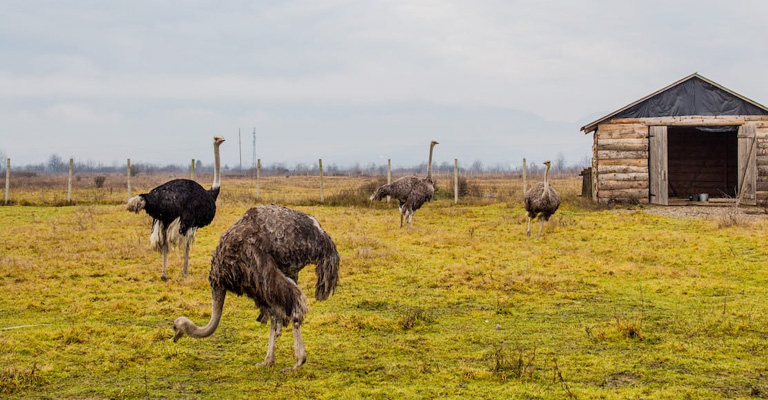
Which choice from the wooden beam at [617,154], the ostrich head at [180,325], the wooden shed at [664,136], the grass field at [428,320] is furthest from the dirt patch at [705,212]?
the ostrich head at [180,325]

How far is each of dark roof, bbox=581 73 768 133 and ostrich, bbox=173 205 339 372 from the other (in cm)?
2121

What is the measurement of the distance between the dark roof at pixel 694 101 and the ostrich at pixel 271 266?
21.2 metres

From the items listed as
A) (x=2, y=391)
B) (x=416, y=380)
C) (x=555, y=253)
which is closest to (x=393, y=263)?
(x=555, y=253)

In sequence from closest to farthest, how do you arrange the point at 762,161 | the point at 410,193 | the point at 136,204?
the point at 136,204 < the point at 410,193 < the point at 762,161

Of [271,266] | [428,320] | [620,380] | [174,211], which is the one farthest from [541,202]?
[271,266]

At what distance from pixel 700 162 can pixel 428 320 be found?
2715cm

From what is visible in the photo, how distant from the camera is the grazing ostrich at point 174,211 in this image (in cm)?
1260

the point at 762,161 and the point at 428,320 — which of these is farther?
the point at 762,161

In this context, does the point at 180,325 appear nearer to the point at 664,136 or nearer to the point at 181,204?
the point at 181,204

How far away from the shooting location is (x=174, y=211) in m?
12.8

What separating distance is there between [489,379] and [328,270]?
2.20 metres

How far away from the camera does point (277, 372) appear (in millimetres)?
7551

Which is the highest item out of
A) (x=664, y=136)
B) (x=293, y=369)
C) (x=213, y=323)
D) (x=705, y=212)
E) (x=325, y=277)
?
(x=664, y=136)

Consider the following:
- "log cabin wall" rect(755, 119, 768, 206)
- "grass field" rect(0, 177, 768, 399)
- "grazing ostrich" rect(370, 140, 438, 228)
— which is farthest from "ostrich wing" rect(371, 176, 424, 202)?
"log cabin wall" rect(755, 119, 768, 206)
